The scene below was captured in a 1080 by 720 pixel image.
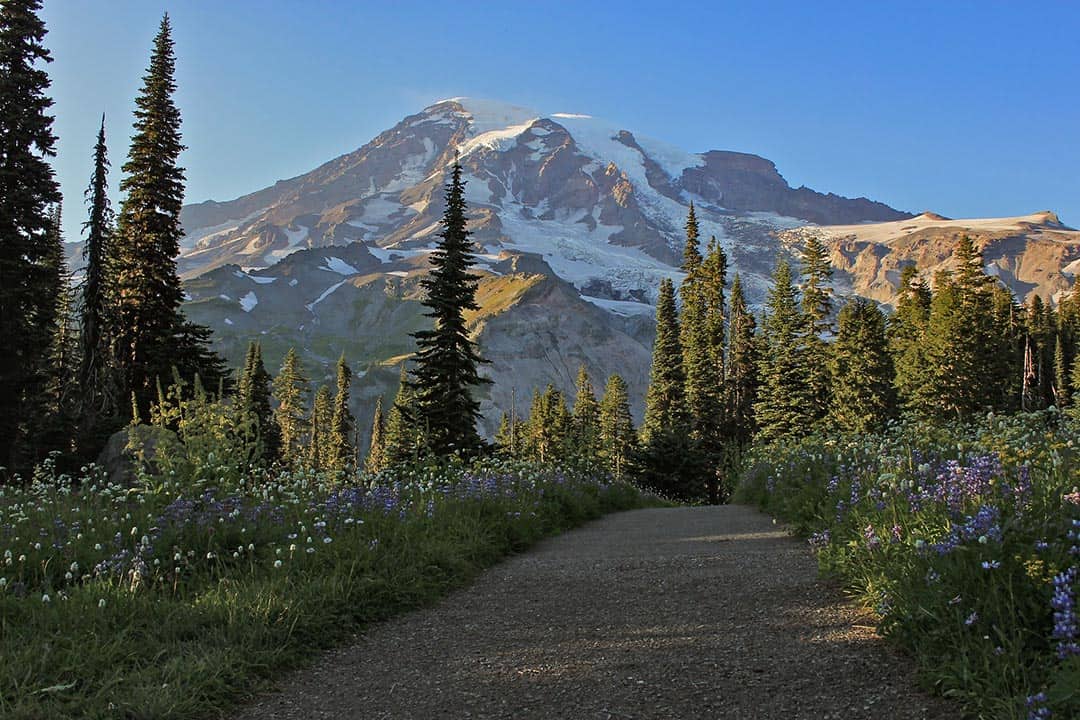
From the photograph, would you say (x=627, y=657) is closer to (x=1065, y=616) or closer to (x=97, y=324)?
(x=1065, y=616)

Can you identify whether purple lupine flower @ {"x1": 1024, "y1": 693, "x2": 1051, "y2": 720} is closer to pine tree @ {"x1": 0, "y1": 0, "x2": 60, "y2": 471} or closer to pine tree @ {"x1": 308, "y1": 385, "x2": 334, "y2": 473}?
pine tree @ {"x1": 0, "y1": 0, "x2": 60, "y2": 471}

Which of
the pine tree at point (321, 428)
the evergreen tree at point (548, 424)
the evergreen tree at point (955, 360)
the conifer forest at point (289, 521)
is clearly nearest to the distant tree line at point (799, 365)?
the evergreen tree at point (955, 360)

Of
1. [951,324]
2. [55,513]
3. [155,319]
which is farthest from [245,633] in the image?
[951,324]

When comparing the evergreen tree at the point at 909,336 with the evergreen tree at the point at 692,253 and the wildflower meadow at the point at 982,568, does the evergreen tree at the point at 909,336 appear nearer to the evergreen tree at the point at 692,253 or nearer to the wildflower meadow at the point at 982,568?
the evergreen tree at the point at 692,253

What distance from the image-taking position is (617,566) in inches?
285

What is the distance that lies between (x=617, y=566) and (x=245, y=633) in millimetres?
3737

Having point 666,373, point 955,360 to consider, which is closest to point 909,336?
point 955,360

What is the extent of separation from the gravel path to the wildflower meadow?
21 centimetres

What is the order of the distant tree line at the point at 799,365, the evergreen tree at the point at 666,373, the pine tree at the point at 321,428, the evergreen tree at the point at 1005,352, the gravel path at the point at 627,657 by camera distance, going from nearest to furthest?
the gravel path at the point at 627,657 → the distant tree line at the point at 799,365 → the evergreen tree at the point at 1005,352 → the evergreen tree at the point at 666,373 → the pine tree at the point at 321,428

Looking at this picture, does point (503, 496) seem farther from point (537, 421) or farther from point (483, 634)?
point (537, 421)

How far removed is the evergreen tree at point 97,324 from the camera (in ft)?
68.5

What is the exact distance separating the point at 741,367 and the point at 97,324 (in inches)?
1657

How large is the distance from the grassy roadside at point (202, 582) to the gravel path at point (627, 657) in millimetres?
324

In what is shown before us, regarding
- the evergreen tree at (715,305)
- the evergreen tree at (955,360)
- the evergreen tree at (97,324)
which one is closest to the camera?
the evergreen tree at (97,324)
